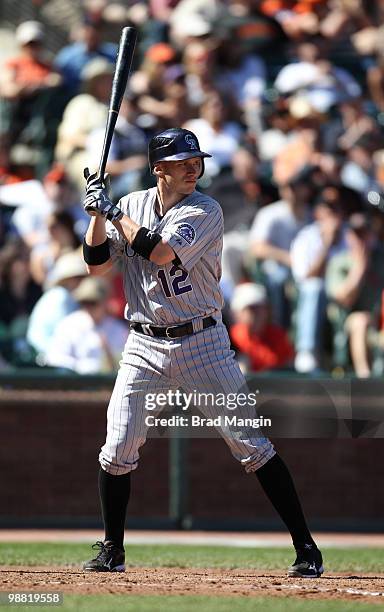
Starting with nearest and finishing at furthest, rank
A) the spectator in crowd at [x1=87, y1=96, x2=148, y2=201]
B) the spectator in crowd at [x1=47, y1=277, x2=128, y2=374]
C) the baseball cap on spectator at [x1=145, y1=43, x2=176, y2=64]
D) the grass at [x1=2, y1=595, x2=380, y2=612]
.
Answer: the grass at [x1=2, y1=595, x2=380, y2=612], the spectator in crowd at [x1=47, y1=277, x2=128, y2=374], the spectator in crowd at [x1=87, y1=96, x2=148, y2=201], the baseball cap on spectator at [x1=145, y1=43, x2=176, y2=64]

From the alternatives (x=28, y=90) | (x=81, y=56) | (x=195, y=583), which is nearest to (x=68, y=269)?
(x=28, y=90)

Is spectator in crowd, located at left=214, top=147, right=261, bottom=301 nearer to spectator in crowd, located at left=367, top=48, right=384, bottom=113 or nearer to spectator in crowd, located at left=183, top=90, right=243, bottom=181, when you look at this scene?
spectator in crowd, located at left=183, top=90, right=243, bottom=181

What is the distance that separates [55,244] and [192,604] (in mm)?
5789

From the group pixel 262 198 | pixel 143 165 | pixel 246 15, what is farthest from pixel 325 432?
pixel 246 15

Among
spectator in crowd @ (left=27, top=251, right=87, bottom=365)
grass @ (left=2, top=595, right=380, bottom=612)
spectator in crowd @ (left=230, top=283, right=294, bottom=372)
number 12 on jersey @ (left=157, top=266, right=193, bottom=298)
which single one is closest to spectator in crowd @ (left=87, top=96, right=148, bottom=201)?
spectator in crowd @ (left=27, top=251, right=87, bottom=365)

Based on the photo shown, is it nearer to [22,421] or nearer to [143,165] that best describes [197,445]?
[22,421]

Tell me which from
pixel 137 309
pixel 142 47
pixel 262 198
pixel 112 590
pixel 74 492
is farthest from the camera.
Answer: pixel 142 47

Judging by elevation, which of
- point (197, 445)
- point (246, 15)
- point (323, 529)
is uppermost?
point (246, 15)

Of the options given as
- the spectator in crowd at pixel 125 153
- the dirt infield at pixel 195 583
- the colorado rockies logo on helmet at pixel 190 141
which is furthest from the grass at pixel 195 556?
the spectator in crowd at pixel 125 153

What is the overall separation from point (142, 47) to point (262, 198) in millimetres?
2647

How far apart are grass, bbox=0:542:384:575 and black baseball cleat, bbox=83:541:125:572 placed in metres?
0.74

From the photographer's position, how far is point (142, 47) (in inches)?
492

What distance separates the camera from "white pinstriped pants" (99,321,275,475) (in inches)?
219

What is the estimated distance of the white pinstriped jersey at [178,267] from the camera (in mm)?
5520
